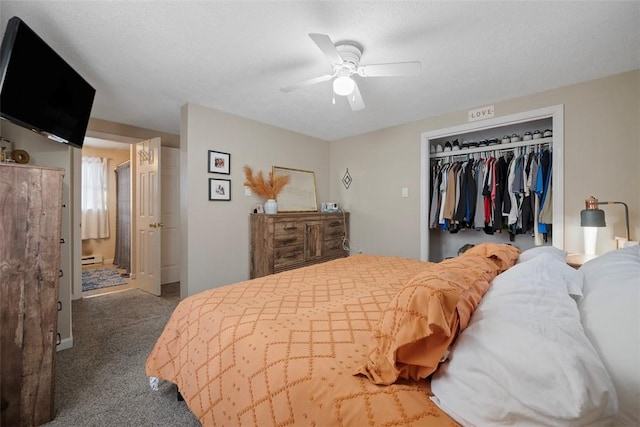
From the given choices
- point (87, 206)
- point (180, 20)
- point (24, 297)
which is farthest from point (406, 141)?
point (87, 206)

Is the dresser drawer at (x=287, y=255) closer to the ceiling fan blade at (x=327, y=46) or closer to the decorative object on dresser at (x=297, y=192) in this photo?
the decorative object on dresser at (x=297, y=192)

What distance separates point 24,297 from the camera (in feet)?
4.55

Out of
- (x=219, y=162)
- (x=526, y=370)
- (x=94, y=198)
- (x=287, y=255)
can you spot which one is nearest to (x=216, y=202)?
(x=219, y=162)

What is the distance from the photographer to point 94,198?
544cm

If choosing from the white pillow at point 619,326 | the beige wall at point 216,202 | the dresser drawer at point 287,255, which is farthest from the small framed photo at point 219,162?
the white pillow at point 619,326

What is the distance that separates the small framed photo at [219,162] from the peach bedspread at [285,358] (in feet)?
6.21

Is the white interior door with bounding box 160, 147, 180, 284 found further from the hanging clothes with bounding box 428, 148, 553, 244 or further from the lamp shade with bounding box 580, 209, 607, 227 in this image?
the lamp shade with bounding box 580, 209, 607, 227

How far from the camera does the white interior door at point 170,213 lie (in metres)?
4.16

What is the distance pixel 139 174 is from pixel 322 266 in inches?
128

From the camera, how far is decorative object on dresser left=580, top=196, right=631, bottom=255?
2137mm

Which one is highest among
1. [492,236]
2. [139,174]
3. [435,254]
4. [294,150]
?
[294,150]

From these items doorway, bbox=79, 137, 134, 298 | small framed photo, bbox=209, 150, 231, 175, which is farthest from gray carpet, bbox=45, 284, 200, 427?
doorway, bbox=79, 137, 134, 298

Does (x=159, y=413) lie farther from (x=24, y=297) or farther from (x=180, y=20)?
(x=180, y=20)

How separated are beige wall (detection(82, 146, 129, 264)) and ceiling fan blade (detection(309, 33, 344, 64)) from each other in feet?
18.6
